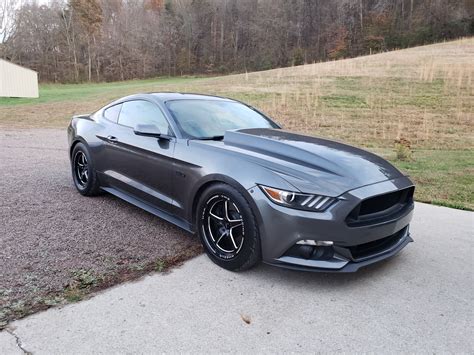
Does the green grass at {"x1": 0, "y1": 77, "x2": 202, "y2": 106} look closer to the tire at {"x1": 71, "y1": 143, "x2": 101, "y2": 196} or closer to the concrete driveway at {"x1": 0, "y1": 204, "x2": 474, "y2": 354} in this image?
the tire at {"x1": 71, "y1": 143, "x2": 101, "y2": 196}

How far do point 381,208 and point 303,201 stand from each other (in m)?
0.73

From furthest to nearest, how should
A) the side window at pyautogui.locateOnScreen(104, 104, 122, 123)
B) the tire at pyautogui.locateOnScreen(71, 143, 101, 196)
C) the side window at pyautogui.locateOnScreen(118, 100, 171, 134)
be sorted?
the tire at pyautogui.locateOnScreen(71, 143, 101, 196), the side window at pyautogui.locateOnScreen(104, 104, 122, 123), the side window at pyautogui.locateOnScreen(118, 100, 171, 134)

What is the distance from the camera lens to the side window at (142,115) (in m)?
4.07

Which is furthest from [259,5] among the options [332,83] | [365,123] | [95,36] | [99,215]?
[99,215]

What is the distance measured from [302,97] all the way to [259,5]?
5703cm

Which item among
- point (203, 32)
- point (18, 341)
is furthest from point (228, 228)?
point (203, 32)

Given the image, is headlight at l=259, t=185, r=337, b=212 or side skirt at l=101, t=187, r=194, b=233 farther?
side skirt at l=101, t=187, r=194, b=233

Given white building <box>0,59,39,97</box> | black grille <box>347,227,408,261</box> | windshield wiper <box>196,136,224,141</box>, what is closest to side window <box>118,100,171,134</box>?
windshield wiper <box>196,136,224,141</box>

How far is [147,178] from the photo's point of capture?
409 cm

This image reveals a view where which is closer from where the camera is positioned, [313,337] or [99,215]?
[313,337]

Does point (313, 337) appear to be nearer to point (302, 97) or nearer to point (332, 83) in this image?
point (302, 97)

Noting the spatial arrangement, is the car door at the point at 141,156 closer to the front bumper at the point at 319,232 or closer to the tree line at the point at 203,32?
the front bumper at the point at 319,232

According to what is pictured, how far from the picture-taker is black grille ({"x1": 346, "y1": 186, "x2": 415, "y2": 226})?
9.64ft

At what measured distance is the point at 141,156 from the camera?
4.13 metres
